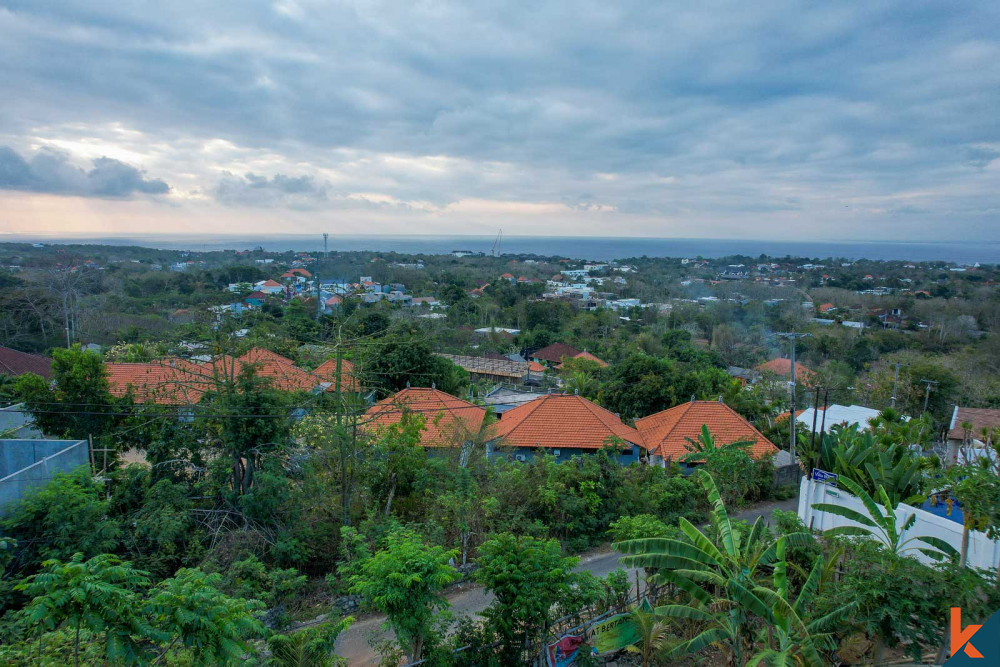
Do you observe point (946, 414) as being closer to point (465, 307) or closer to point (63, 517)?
point (63, 517)

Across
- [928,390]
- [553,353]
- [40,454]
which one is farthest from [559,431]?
[553,353]

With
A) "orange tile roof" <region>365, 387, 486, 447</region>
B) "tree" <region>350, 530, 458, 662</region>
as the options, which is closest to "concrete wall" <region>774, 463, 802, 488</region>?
"orange tile roof" <region>365, 387, 486, 447</region>

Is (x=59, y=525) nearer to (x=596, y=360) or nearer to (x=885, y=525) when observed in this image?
(x=885, y=525)

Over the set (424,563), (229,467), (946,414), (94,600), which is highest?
(94,600)

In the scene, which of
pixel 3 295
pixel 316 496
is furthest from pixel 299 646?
pixel 3 295

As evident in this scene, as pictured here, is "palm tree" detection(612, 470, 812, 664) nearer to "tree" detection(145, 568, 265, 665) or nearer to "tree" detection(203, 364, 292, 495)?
"tree" detection(145, 568, 265, 665)

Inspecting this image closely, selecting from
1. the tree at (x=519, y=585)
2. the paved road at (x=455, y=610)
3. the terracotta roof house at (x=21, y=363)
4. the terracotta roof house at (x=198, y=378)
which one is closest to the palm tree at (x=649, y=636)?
the tree at (x=519, y=585)

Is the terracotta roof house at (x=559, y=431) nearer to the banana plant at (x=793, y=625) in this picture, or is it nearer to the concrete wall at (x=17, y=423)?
the banana plant at (x=793, y=625)
